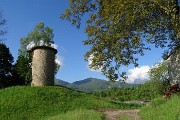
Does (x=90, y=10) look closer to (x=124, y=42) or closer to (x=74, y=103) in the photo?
(x=124, y=42)

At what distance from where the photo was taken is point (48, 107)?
31.6 m

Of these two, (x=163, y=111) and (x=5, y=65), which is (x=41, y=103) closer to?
(x=163, y=111)

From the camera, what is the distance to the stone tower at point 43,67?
1634 inches

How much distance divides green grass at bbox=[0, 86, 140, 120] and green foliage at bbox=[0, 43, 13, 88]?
1985 cm

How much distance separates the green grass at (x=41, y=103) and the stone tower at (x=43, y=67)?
341 cm

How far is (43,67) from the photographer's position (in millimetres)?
41688

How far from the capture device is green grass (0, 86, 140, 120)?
29.8 meters

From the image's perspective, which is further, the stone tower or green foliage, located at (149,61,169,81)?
green foliage, located at (149,61,169,81)

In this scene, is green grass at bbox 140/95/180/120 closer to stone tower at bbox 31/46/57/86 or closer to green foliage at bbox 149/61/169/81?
stone tower at bbox 31/46/57/86

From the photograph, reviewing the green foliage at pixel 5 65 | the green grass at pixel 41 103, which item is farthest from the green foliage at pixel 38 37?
the green grass at pixel 41 103

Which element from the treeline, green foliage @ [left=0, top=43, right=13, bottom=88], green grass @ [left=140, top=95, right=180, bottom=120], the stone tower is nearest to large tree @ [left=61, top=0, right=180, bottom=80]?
green grass @ [left=140, top=95, right=180, bottom=120]

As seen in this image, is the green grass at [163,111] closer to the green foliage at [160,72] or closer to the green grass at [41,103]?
the green grass at [41,103]

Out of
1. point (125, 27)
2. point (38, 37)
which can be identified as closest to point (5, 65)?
point (38, 37)

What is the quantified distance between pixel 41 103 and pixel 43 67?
31.7 ft
